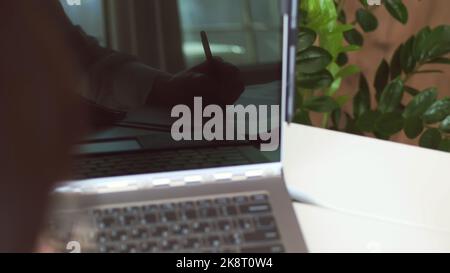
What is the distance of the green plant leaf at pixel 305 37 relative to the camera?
3.48 ft

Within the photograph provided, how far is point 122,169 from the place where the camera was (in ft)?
2.39

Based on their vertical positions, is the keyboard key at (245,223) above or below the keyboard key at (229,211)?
below

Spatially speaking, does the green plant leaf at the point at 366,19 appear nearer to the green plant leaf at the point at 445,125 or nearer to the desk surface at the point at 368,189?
the green plant leaf at the point at 445,125

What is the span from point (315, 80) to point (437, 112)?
0.89 ft

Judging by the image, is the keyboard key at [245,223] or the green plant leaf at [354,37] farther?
the green plant leaf at [354,37]

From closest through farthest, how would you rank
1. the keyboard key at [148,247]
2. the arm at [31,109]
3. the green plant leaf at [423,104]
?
the arm at [31,109] < the keyboard key at [148,247] < the green plant leaf at [423,104]

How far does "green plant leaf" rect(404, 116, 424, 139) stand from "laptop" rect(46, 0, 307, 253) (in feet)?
1.78

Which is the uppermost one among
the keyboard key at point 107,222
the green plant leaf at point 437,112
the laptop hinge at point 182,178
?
the laptop hinge at point 182,178

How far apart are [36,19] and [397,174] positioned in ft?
2.00

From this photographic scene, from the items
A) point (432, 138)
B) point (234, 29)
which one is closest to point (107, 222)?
point (234, 29)

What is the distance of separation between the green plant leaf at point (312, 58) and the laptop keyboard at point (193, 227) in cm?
46

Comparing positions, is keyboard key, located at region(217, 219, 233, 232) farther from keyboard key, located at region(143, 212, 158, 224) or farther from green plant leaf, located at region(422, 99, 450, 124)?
green plant leaf, located at region(422, 99, 450, 124)

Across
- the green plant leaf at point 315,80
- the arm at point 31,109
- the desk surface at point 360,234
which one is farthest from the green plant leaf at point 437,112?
the arm at point 31,109

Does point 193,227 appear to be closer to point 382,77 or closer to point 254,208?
point 254,208
